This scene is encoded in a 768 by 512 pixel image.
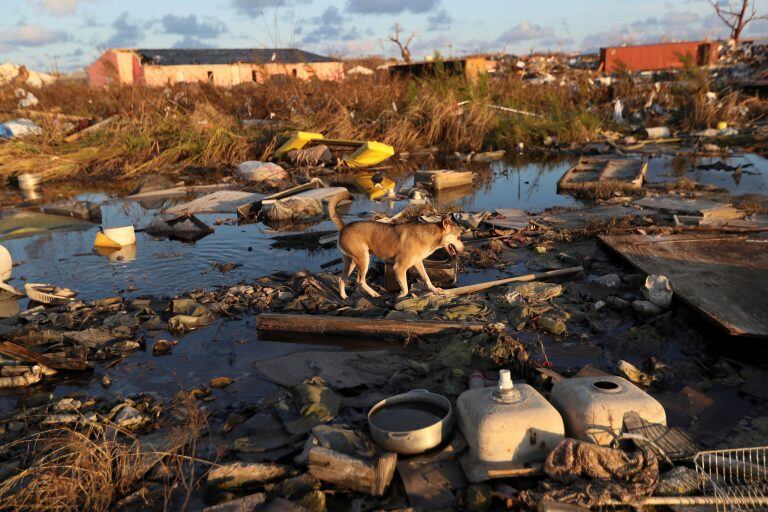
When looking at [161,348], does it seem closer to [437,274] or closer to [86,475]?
[86,475]

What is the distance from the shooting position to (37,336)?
600cm

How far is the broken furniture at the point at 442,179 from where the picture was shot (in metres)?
13.9

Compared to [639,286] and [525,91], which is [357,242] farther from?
[525,91]

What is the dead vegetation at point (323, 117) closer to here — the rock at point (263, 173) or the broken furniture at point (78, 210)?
the rock at point (263, 173)

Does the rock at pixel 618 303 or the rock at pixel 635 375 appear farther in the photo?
the rock at pixel 618 303

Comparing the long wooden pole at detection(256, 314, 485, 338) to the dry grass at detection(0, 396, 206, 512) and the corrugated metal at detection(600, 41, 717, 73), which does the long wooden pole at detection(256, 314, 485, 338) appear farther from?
the corrugated metal at detection(600, 41, 717, 73)

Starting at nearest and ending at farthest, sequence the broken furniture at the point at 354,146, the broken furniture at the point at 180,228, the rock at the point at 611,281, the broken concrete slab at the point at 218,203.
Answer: the rock at the point at 611,281, the broken furniture at the point at 180,228, the broken concrete slab at the point at 218,203, the broken furniture at the point at 354,146

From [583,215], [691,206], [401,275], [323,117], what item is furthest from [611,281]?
[323,117]

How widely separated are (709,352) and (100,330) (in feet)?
21.4

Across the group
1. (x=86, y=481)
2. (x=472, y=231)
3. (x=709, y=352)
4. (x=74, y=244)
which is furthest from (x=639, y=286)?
(x=74, y=244)

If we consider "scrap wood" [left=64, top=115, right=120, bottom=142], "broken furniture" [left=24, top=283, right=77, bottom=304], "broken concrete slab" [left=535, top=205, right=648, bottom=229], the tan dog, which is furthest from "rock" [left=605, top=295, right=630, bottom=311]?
"scrap wood" [left=64, top=115, right=120, bottom=142]

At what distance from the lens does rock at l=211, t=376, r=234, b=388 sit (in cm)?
526

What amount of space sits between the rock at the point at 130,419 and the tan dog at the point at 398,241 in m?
3.01

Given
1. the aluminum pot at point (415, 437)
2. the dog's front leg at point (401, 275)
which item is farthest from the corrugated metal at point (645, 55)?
the aluminum pot at point (415, 437)
